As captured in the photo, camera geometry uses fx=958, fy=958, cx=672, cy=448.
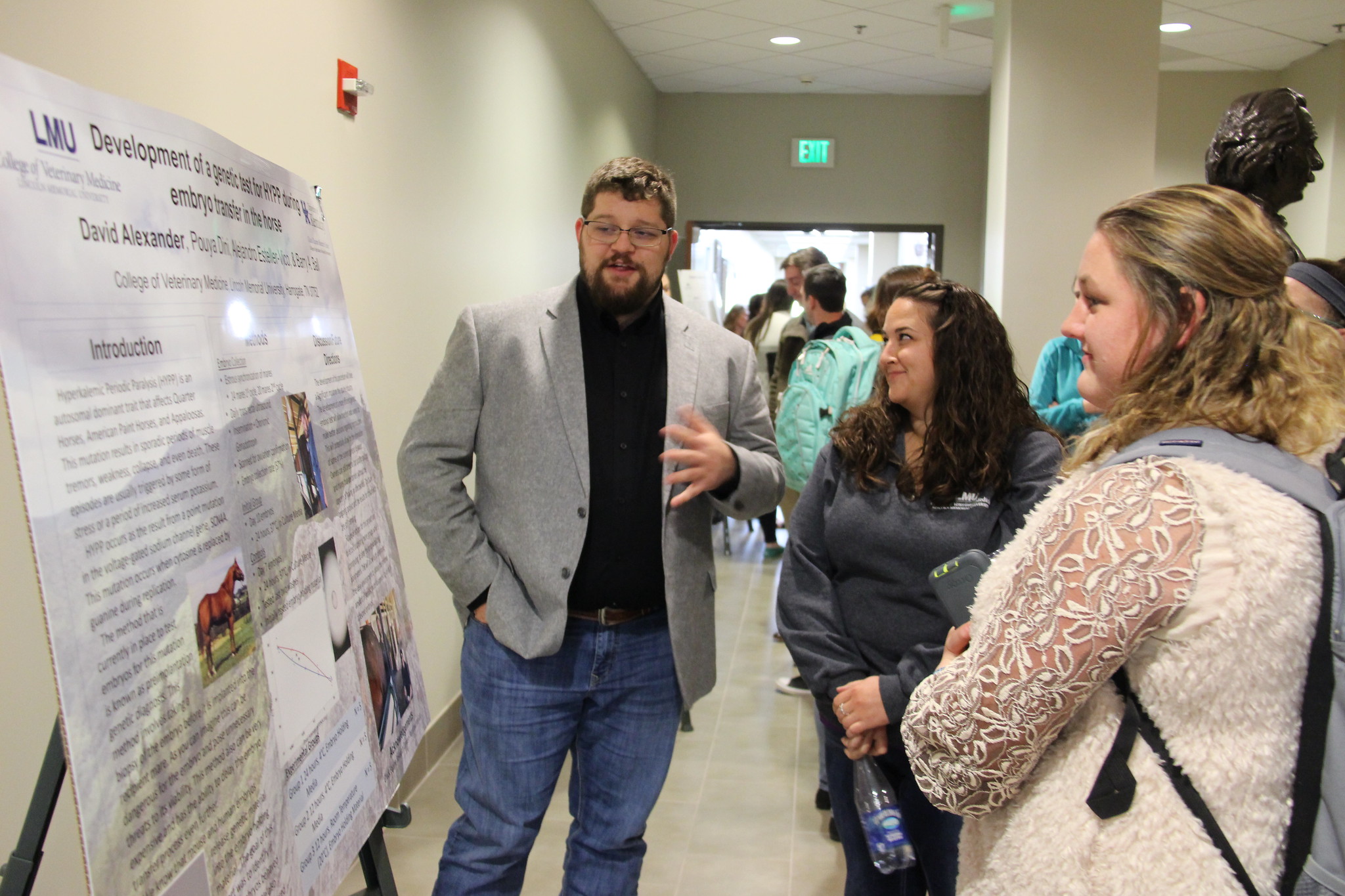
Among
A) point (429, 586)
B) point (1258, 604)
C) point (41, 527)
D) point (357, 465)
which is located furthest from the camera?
point (429, 586)

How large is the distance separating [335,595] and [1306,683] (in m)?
1.03

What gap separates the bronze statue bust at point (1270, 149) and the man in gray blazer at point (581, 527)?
1.16m

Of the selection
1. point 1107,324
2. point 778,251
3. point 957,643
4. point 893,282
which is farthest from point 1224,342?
point 778,251

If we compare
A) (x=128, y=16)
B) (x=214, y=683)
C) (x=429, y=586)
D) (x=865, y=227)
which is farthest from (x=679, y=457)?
(x=865, y=227)

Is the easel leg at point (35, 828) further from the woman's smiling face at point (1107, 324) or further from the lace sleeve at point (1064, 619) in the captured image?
the woman's smiling face at point (1107, 324)

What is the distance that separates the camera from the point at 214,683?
88 cm

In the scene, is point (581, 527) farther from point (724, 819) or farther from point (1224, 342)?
point (724, 819)

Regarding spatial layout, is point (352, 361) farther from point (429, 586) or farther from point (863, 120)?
point (863, 120)

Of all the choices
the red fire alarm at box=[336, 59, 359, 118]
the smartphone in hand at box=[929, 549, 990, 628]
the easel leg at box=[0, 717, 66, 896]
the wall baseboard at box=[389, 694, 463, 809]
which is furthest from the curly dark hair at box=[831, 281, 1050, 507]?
the wall baseboard at box=[389, 694, 463, 809]

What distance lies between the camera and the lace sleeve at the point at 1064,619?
875mm

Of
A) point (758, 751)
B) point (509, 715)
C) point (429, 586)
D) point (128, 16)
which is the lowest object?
point (758, 751)

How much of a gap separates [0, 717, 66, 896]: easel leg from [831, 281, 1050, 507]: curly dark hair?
4.05 ft

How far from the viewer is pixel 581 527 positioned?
5.70ft

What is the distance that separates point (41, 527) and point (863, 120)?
7.87m
